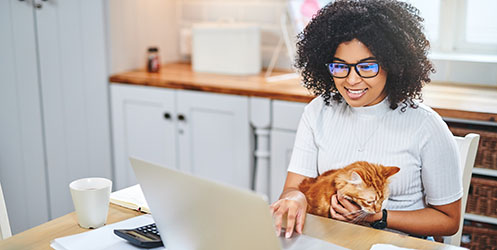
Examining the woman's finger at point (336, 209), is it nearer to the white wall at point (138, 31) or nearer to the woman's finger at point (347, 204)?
the woman's finger at point (347, 204)

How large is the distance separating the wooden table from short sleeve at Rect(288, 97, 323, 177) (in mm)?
300

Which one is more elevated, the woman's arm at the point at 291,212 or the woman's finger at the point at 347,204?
Result: the woman's arm at the point at 291,212

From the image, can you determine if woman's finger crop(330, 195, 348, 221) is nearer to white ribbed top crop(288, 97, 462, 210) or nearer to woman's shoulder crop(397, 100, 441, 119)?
white ribbed top crop(288, 97, 462, 210)

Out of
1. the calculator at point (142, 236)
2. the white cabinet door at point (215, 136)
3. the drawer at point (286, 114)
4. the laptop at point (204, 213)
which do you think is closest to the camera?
the laptop at point (204, 213)

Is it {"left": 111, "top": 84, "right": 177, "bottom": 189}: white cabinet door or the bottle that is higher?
the bottle

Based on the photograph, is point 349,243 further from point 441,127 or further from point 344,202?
point 441,127

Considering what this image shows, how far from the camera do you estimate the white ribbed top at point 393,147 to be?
57.6 inches

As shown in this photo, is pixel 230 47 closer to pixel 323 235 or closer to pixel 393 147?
pixel 393 147

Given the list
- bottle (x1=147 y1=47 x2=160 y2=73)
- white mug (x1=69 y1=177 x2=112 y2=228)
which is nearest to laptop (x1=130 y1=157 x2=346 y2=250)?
white mug (x1=69 y1=177 x2=112 y2=228)

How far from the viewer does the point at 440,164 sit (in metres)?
1.46

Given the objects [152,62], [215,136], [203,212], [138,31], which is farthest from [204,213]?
[138,31]

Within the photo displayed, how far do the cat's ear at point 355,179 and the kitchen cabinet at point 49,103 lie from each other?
→ 1700 mm

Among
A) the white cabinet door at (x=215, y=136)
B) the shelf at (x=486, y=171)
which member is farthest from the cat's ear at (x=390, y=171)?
the white cabinet door at (x=215, y=136)

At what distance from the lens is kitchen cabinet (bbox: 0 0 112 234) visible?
2494 mm
